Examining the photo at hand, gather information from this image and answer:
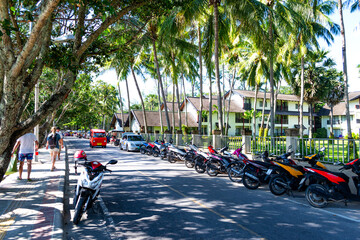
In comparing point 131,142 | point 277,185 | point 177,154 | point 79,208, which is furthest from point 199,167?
point 131,142

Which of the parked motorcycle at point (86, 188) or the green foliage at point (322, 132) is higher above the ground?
the green foliage at point (322, 132)

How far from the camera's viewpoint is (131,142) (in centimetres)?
2395

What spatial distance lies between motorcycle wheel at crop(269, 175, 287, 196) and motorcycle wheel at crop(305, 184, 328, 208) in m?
0.95

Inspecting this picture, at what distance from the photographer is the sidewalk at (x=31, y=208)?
4855 millimetres

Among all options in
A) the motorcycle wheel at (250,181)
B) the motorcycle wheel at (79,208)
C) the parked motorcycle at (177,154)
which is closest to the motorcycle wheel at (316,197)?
the motorcycle wheel at (250,181)

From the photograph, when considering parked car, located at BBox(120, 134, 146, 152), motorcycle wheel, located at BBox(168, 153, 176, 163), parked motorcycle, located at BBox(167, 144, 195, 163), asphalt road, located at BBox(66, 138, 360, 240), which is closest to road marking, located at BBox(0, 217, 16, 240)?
asphalt road, located at BBox(66, 138, 360, 240)

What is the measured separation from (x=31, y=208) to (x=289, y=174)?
6825mm

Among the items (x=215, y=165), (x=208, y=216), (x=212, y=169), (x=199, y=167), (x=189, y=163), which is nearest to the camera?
(x=208, y=216)

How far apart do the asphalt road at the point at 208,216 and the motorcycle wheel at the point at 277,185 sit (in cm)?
18

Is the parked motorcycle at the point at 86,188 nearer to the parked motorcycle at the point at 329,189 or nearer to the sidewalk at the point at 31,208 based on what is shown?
the sidewalk at the point at 31,208

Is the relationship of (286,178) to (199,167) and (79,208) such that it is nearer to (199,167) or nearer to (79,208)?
(199,167)

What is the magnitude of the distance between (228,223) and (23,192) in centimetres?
586

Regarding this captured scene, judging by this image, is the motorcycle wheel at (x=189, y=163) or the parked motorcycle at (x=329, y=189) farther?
the motorcycle wheel at (x=189, y=163)

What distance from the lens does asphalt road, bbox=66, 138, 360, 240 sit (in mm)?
5074
